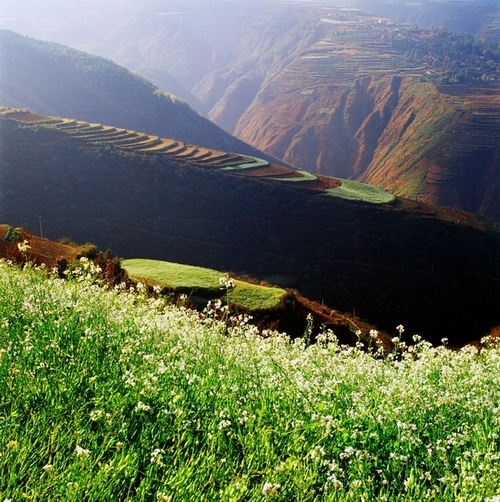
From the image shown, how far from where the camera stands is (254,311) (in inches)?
787

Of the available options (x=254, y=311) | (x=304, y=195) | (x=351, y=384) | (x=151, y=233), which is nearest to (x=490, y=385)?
(x=351, y=384)

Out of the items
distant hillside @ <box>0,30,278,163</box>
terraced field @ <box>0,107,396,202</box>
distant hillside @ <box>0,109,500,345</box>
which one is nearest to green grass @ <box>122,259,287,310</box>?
distant hillside @ <box>0,109,500,345</box>

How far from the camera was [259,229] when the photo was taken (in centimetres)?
5034

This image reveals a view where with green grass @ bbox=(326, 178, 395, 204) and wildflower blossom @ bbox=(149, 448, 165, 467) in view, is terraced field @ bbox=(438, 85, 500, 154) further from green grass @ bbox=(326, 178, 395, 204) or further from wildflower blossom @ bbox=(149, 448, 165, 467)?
wildflower blossom @ bbox=(149, 448, 165, 467)

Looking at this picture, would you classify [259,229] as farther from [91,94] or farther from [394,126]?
[394,126]

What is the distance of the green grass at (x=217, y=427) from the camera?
2141 millimetres

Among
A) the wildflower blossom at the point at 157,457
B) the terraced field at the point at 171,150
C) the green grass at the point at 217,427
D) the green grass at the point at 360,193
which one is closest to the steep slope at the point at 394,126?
the green grass at the point at 360,193

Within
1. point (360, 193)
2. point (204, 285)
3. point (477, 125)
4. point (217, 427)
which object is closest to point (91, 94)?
point (360, 193)

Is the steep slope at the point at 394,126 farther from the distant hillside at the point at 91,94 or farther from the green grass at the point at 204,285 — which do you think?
the green grass at the point at 204,285

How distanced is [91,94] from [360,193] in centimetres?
7841

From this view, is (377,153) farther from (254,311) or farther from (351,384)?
(351,384)

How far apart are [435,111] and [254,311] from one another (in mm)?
134880

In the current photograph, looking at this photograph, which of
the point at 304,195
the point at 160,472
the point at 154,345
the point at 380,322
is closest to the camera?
the point at 160,472

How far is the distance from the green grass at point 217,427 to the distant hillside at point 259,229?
34322 mm
